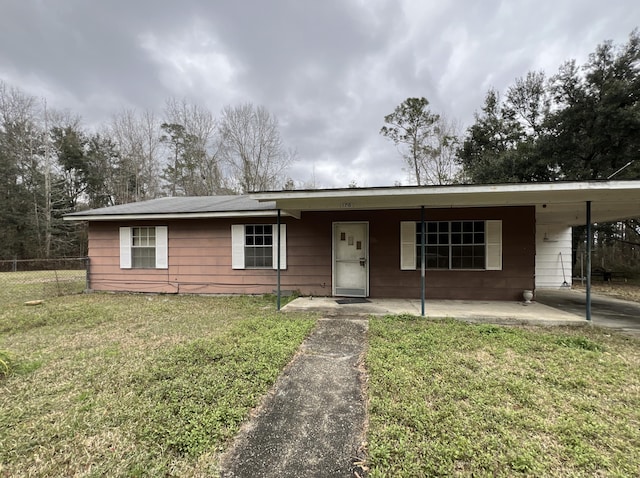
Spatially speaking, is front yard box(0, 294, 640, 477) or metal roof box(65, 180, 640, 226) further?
metal roof box(65, 180, 640, 226)

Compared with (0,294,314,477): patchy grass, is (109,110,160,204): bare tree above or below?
above

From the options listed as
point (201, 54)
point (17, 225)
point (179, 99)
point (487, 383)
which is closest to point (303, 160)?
point (201, 54)

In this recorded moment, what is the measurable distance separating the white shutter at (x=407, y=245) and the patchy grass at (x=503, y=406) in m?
2.68

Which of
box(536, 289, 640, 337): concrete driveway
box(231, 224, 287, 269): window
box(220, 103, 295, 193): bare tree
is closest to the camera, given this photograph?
box(536, 289, 640, 337): concrete driveway

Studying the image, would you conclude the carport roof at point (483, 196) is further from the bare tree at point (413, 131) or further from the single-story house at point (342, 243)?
the bare tree at point (413, 131)

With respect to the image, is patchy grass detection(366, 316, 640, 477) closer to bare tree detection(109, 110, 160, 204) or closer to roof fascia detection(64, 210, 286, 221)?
roof fascia detection(64, 210, 286, 221)

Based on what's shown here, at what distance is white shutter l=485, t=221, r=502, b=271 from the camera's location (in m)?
6.09

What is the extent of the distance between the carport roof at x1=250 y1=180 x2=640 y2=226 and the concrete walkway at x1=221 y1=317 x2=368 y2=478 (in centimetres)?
263

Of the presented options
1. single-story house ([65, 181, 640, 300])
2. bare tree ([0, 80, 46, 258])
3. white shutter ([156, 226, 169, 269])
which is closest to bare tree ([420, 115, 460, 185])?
single-story house ([65, 181, 640, 300])

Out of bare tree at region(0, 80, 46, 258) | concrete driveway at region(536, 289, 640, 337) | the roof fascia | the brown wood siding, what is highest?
bare tree at region(0, 80, 46, 258)

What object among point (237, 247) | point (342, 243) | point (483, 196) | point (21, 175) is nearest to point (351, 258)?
point (342, 243)

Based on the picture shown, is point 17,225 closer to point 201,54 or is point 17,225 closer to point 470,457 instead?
point 201,54

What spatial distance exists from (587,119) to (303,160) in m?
13.3

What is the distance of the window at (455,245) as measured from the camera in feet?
20.1
